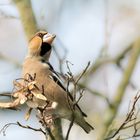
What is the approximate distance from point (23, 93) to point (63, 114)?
0.85 metres

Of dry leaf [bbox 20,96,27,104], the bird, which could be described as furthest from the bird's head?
dry leaf [bbox 20,96,27,104]

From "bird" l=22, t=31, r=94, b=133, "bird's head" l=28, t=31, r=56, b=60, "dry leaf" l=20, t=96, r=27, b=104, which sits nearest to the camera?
"dry leaf" l=20, t=96, r=27, b=104

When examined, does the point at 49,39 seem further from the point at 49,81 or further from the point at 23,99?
the point at 23,99

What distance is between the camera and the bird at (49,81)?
4.19 metres

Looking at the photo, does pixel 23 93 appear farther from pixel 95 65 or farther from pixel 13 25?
pixel 13 25

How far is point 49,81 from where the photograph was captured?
4.28 metres

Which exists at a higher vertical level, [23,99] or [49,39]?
[23,99]

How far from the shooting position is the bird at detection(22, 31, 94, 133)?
419cm

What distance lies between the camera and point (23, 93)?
134 inches

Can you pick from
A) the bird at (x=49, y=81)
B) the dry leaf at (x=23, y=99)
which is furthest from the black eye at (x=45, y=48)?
the dry leaf at (x=23, y=99)

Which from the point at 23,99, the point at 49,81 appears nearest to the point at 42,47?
the point at 49,81

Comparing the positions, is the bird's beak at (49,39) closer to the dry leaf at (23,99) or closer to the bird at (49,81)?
the bird at (49,81)

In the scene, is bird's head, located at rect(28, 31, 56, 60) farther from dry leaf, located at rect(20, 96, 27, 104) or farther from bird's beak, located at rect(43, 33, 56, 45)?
dry leaf, located at rect(20, 96, 27, 104)

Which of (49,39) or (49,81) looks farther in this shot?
(49,39)
